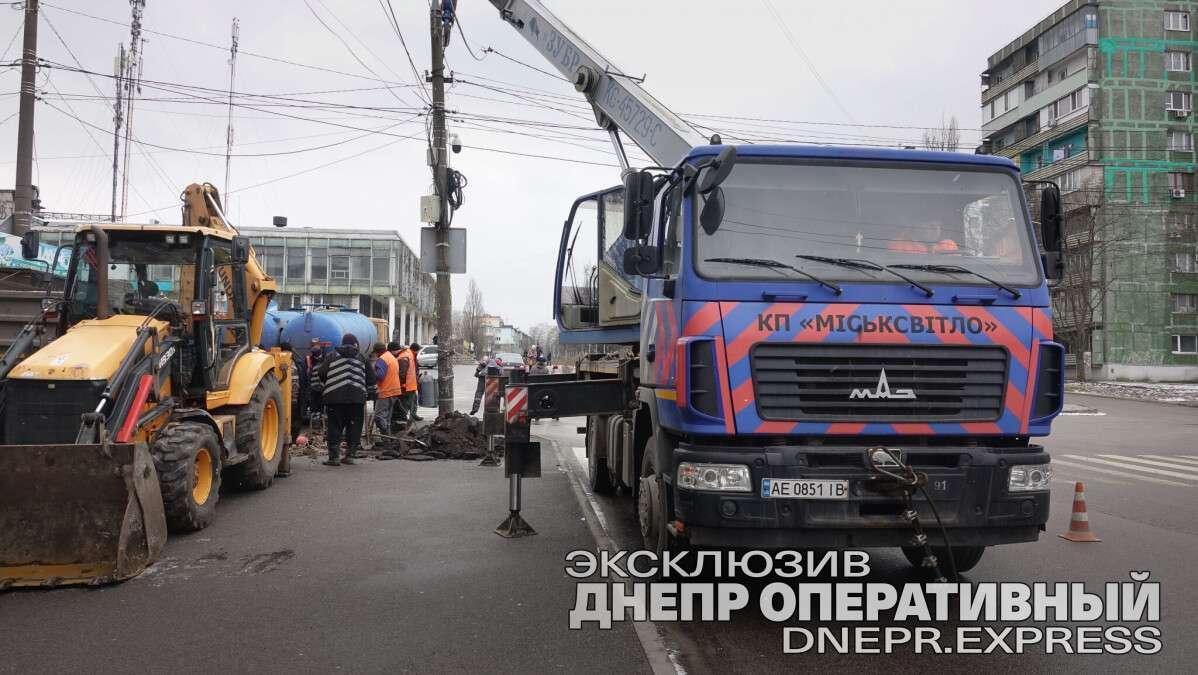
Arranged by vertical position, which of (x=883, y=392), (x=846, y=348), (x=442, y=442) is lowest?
(x=442, y=442)

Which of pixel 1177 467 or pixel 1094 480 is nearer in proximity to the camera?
pixel 1094 480

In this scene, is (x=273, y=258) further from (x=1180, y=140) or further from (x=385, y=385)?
(x=1180, y=140)

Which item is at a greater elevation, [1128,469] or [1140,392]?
[1140,392]

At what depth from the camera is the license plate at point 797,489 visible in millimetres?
4566

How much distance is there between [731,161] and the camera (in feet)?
16.0

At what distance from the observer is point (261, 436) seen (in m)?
9.37

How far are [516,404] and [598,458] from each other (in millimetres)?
2342

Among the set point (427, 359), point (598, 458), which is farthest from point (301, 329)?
point (427, 359)

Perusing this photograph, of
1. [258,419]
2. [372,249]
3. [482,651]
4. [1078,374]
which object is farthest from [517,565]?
[372,249]

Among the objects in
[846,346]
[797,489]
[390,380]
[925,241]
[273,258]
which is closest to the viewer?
[797,489]

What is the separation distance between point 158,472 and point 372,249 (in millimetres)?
46914

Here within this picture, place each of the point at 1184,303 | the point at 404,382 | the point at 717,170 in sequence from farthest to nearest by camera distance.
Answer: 1. the point at 1184,303
2. the point at 404,382
3. the point at 717,170

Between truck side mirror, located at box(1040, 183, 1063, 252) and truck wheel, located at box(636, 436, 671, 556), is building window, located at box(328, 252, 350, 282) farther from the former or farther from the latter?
truck side mirror, located at box(1040, 183, 1063, 252)

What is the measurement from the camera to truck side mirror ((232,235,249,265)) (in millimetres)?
8953
